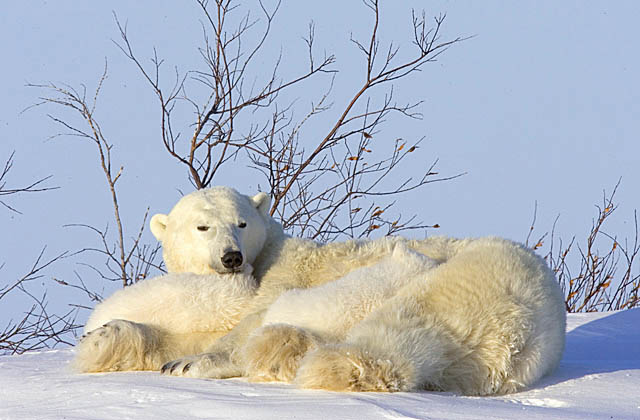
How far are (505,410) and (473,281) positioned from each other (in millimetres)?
725

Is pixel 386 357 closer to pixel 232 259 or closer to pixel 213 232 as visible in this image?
pixel 232 259

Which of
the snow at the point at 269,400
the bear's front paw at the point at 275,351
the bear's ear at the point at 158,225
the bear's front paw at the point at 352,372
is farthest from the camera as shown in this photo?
the bear's ear at the point at 158,225

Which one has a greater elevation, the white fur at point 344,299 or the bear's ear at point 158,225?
the bear's ear at point 158,225

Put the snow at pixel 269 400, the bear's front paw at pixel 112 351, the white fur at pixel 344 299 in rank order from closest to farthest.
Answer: the snow at pixel 269 400 → the white fur at pixel 344 299 → the bear's front paw at pixel 112 351

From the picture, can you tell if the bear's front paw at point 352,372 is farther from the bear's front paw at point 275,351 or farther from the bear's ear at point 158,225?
the bear's ear at point 158,225

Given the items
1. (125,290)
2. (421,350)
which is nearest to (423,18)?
(125,290)

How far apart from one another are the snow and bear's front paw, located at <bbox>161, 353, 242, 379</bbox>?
0.09m

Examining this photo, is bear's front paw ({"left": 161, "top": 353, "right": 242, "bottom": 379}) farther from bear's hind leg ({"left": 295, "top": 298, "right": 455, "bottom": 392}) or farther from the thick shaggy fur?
bear's hind leg ({"left": 295, "top": 298, "right": 455, "bottom": 392})

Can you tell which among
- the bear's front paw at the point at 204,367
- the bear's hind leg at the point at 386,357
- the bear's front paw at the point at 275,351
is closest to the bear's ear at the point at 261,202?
the bear's front paw at the point at 204,367

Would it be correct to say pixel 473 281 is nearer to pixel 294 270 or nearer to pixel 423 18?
pixel 294 270

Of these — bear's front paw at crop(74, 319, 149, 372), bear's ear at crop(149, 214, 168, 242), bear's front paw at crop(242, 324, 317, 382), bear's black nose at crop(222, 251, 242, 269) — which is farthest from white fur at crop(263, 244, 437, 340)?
bear's ear at crop(149, 214, 168, 242)

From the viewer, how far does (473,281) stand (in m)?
3.47

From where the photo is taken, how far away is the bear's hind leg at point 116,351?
3883 mm

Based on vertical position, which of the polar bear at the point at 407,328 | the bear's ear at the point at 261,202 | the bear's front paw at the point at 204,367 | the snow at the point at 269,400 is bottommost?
the snow at the point at 269,400
